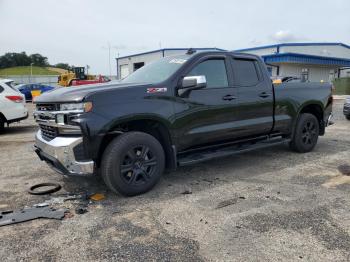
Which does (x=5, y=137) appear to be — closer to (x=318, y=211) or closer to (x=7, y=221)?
(x=7, y=221)

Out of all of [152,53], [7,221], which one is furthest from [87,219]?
[152,53]

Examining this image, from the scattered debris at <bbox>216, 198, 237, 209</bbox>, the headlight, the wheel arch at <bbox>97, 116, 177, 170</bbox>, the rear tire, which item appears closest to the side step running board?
the wheel arch at <bbox>97, 116, 177, 170</bbox>

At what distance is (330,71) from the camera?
134 ft

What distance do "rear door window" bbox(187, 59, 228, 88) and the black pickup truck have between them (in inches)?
0.6

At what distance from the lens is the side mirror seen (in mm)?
4734

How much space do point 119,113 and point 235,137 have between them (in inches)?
82.1

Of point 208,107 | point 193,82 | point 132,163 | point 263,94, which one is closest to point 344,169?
point 263,94

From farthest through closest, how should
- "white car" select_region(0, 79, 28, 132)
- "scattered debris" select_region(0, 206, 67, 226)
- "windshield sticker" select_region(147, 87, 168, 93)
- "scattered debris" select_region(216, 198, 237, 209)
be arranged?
"white car" select_region(0, 79, 28, 132) → "windshield sticker" select_region(147, 87, 168, 93) → "scattered debris" select_region(216, 198, 237, 209) → "scattered debris" select_region(0, 206, 67, 226)

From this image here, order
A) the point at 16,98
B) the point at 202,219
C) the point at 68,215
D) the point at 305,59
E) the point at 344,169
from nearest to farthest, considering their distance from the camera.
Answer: the point at 202,219
the point at 68,215
the point at 344,169
the point at 16,98
the point at 305,59

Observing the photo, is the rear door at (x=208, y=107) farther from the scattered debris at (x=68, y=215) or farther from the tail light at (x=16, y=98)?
Answer: the tail light at (x=16, y=98)

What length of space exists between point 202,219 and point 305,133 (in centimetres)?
388

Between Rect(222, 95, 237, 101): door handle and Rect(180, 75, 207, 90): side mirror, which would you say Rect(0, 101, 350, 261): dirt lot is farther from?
Rect(180, 75, 207, 90): side mirror

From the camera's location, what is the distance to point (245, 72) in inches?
232

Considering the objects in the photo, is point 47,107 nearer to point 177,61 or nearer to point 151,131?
point 151,131
